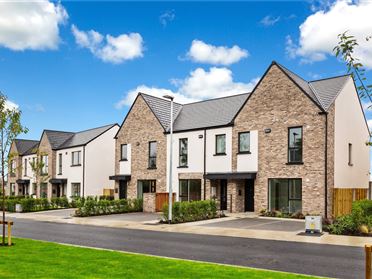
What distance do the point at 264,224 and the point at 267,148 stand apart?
669cm

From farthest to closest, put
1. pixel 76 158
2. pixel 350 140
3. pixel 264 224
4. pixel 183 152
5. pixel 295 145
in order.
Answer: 1. pixel 76 158
2. pixel 183 152
3. pixel 350 140
4. pixel 295 145
5. pixel 264 224

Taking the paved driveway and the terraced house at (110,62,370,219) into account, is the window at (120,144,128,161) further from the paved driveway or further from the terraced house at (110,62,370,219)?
the paved driveway

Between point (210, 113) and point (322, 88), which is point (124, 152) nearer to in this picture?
point (210, 113)

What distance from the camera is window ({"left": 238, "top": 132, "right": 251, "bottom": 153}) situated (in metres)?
29.2

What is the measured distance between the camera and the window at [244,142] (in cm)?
2919

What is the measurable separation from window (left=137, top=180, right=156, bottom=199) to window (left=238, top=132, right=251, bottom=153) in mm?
9225

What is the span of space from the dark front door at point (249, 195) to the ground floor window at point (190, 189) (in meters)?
3.66

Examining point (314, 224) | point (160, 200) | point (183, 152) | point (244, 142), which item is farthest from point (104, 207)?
point (314, 224)

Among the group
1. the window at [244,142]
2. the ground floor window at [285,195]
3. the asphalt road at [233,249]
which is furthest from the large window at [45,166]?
the ground floor window at [285,195]

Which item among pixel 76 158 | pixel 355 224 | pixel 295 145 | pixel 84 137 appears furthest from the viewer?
pixel 84 137

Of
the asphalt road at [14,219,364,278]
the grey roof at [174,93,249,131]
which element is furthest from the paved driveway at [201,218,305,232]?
the grey roof at [174,93,249,131]

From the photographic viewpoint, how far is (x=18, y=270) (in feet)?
32.3

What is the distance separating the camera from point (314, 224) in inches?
736

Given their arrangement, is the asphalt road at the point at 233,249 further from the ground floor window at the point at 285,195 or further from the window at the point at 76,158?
the window at the point at 76,158
